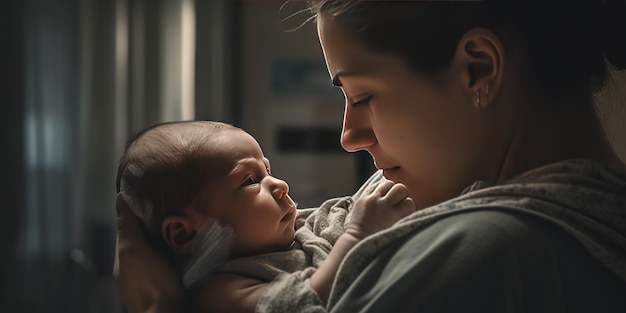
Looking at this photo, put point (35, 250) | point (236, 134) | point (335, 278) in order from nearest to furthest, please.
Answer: point (335, 278)
point (236, 134)
point (35, 250)

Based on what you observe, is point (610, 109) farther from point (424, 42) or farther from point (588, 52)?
point (424, 42)

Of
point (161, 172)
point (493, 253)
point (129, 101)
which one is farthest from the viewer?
point (129, 101)

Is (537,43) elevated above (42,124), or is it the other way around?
(537,43)

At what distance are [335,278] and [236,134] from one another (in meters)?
0.18

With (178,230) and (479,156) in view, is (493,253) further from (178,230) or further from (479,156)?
(178,230)

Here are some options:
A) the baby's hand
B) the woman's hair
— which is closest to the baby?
the baby's hand

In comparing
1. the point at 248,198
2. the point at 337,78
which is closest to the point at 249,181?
the point at 248,198

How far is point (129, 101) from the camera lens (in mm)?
769

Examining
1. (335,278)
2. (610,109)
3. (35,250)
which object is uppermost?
(610,109)

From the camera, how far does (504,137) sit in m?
0.64

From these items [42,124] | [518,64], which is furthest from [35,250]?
[518,64]

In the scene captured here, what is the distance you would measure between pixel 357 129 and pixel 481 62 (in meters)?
0.11

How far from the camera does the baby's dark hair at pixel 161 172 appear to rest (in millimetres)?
639

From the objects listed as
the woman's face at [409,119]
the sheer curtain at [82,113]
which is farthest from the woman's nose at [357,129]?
the sheer curtain at [82,113]
